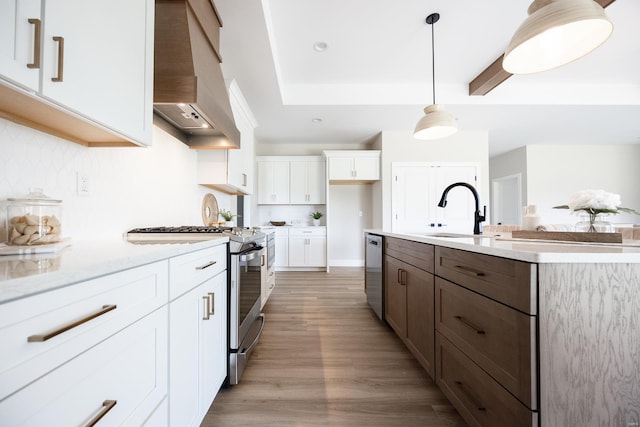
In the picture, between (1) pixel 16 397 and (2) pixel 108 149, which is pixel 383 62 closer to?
(2) pixel 108 149

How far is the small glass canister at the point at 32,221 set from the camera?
89cm

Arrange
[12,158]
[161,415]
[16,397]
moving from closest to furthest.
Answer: [16,397]
[161,415]
[12,158]

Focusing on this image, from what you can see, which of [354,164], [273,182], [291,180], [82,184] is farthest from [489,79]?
[82,184]

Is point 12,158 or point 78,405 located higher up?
point 12,158

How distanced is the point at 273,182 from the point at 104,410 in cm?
453

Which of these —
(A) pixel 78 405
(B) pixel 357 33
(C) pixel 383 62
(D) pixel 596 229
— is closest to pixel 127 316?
(A) pixel 78 405

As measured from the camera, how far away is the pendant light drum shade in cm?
226

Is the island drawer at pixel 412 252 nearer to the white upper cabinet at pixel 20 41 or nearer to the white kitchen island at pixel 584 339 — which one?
the white kitchen island at pixel 584 339

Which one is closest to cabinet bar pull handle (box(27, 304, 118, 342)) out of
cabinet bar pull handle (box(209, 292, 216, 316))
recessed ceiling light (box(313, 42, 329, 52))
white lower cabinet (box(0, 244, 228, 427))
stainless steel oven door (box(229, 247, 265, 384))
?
white lower cabinet (box(0, 244, 228, 427))

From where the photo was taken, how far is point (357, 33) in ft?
8.56

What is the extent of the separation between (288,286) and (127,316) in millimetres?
3092

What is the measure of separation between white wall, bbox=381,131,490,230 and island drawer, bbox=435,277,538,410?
346 centimetres

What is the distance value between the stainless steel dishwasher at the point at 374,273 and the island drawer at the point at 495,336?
1.07 m

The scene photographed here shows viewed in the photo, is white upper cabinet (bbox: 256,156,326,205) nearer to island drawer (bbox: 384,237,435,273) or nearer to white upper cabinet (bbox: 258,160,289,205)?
white upper cabinet (bbox: 258,160,289,205)
